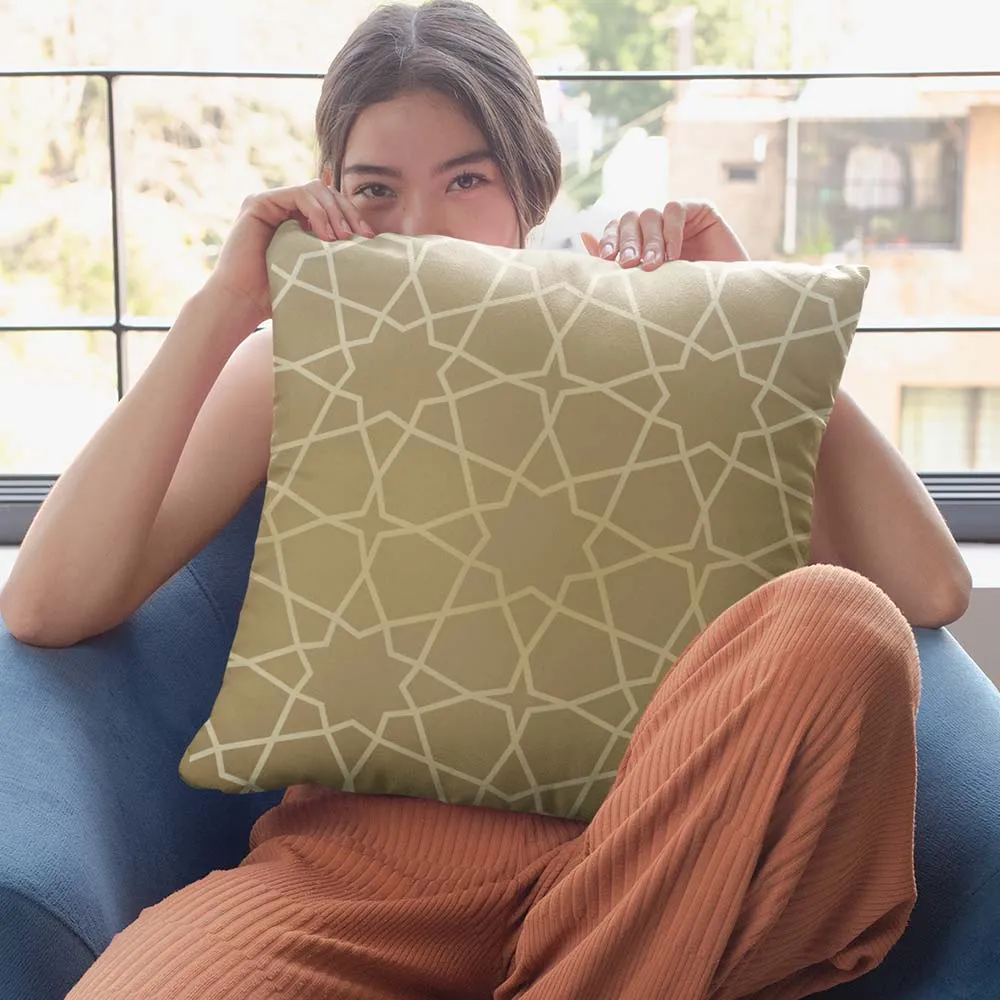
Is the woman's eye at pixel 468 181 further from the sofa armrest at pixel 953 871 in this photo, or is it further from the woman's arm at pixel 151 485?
the sofa armrest at pixel 953 871

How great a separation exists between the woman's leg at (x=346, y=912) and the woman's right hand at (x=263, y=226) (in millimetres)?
538

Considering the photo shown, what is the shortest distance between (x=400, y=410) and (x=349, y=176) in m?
0.38

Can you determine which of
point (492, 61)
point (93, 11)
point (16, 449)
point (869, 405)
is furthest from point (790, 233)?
point (492, 61)

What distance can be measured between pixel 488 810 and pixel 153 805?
32 centimetres

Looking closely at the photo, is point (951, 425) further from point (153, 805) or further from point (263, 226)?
point (153, 805)

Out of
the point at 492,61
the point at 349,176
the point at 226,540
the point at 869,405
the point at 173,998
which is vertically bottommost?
the point at 869,405

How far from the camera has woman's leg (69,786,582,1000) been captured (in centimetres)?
104

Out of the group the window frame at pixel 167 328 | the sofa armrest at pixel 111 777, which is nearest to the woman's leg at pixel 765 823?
the sofa armrest at pixel 111 777

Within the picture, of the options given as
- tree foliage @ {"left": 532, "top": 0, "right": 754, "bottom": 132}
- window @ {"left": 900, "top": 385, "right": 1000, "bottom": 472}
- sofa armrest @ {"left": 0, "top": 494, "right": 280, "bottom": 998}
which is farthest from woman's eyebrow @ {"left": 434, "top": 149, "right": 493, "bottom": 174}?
tree foliage @ {"left": 532, "top": 0, "right": 754, "bottom": 132}

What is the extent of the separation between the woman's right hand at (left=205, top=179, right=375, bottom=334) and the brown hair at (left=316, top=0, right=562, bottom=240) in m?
0.16

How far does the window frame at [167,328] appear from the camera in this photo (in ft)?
7.54

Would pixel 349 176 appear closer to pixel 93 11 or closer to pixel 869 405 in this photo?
pixel 93 11

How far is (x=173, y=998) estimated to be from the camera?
3.30ft

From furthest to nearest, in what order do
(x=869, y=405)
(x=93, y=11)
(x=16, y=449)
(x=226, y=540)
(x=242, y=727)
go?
(x=869, y=405)
(x=93, y=11)
(x=16, y=449)
(x=226, y=540)
(x=242, y=727)
